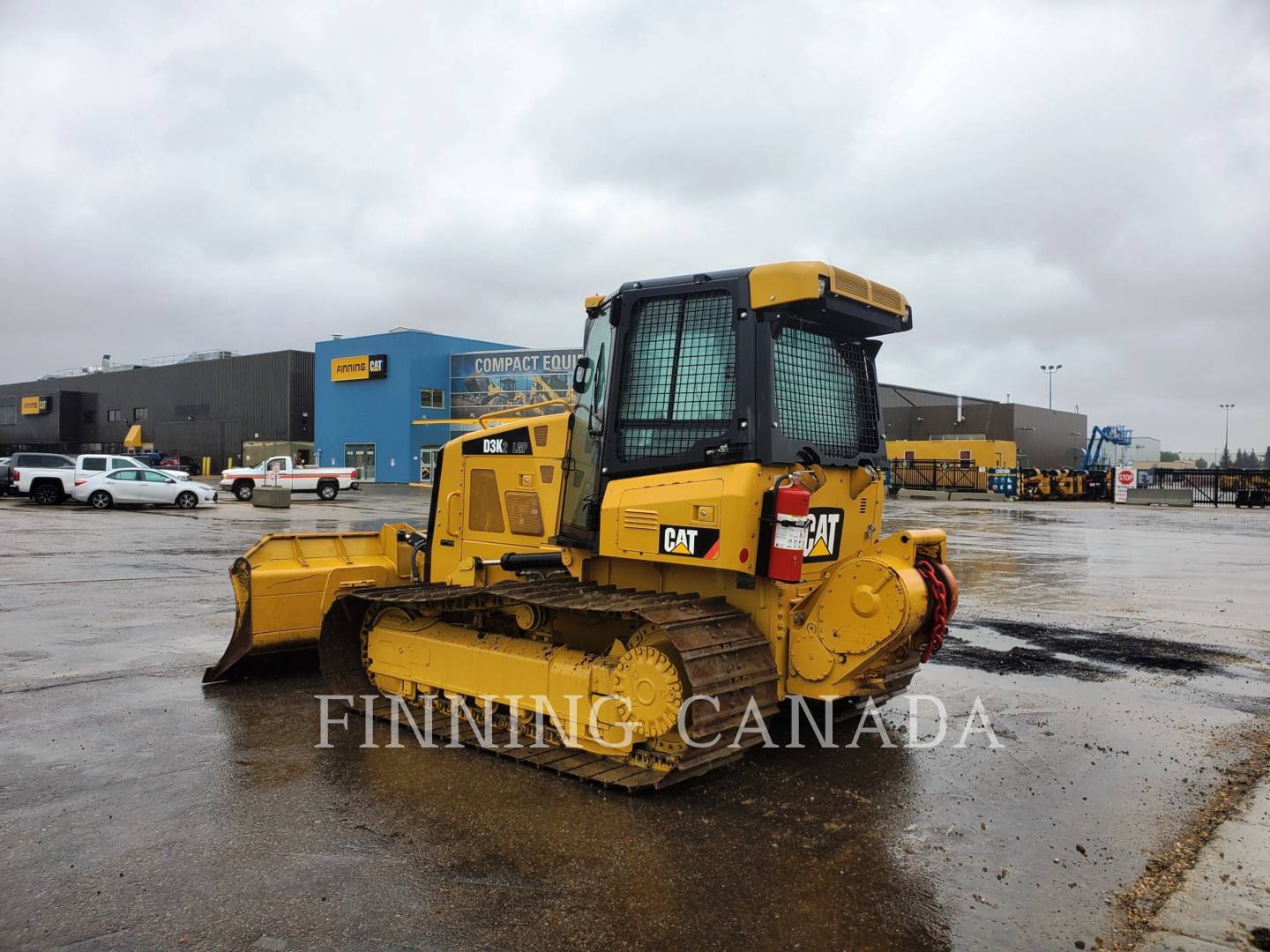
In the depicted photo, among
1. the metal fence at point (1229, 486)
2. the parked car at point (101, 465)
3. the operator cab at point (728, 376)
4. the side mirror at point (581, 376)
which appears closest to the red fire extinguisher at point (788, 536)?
the operator cab at point (728, 376)

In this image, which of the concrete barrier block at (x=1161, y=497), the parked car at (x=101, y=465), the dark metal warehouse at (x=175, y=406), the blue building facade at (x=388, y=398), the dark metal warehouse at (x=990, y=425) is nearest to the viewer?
the parked car at (x=101, y=465)

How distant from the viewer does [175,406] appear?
6462cm

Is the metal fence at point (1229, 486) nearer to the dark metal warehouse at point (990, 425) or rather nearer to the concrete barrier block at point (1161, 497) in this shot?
the concrete barrier block at point (1161, 497)

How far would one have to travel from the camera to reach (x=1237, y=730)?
20.4 feet

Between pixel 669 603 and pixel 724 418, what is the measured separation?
44.2 inches

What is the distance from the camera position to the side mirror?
595cm

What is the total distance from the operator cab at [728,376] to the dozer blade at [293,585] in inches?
93.4

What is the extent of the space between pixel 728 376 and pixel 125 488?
90.4 ft

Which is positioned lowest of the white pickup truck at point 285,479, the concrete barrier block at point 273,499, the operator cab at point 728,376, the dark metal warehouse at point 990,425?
the concrete barrier block at point 273,499

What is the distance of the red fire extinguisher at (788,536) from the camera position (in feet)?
15.4

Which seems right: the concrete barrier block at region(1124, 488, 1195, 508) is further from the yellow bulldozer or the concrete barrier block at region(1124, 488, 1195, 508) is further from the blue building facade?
the yellow bulldozer

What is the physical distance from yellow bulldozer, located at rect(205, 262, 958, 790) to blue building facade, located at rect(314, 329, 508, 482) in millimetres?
40664

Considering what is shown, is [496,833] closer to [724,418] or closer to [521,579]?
[521,579]

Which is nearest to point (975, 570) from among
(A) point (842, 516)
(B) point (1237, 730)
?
(B) point (1237, 730)
